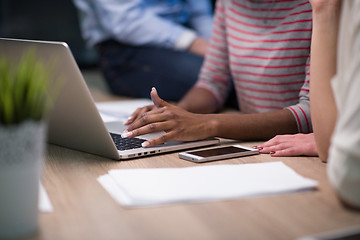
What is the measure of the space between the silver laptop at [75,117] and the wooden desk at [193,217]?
141 mm

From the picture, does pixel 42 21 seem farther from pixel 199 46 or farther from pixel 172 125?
pixel 172 125

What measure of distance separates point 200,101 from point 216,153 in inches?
23.2

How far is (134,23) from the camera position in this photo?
6.98ft

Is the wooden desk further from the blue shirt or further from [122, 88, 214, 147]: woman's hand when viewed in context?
the blue shirt

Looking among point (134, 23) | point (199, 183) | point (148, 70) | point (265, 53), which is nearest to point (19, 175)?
point (199, 183)

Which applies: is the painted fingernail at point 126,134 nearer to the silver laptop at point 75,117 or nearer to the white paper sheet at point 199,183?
the silver laptop at point 75,117

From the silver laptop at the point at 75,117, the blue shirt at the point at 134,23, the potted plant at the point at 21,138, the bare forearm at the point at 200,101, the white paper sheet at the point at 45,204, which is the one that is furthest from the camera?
the blue shirt at the point at 134,23

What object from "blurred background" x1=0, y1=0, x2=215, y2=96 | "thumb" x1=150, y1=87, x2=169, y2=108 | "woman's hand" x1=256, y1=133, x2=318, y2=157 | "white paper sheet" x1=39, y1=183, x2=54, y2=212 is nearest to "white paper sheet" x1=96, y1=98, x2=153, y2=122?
"thumb" x1=150, y1=87, x2=169, y2=108

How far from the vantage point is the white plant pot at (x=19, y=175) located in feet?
1.91

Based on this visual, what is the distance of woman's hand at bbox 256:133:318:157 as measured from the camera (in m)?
0.99

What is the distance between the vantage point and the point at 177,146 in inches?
41.4

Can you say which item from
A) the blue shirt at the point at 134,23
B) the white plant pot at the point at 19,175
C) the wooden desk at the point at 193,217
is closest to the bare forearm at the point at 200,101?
the blue shirt at the point at 134,23

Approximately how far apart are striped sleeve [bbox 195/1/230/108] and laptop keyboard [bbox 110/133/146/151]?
58 centimetres

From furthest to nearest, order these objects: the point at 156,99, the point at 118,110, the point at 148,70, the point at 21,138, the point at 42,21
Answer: the point at 42,21, the point at 148,70, the point at 118,110, the point at 156,99, the point at 21,138
